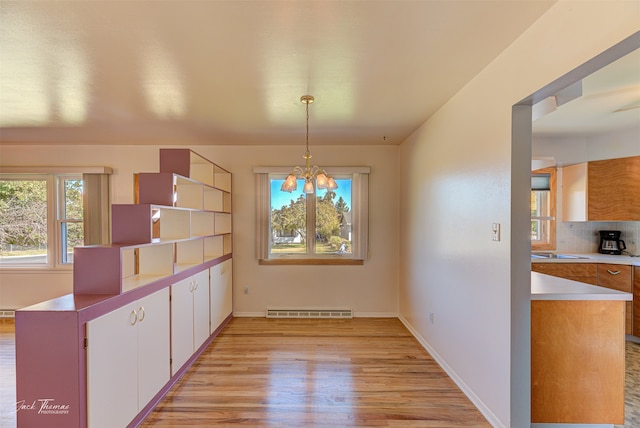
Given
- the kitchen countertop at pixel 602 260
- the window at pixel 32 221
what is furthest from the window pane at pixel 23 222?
the kitchen countertop at pixel 602 260

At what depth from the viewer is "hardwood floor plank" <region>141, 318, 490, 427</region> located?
2.11 m

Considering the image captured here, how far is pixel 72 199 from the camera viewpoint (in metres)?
4.25

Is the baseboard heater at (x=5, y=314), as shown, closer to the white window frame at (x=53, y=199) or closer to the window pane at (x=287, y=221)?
the white window frame at (x=53, y=199)

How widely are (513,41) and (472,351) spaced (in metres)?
2.20

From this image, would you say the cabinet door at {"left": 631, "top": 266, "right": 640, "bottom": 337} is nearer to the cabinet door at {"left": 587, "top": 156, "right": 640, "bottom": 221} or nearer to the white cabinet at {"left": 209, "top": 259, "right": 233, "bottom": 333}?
the cabinet door at {"left": 587, "top": 156, "right": 640, "bottom": 221}

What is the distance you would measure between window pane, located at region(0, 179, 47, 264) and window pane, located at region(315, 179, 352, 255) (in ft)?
13.3

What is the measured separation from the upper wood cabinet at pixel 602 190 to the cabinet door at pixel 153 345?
501cm

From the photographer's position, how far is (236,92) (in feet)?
7.86

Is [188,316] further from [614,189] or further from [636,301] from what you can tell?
[614,189]

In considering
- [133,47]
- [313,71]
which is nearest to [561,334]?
[313,71]

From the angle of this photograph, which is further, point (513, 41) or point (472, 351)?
point (472, 351)

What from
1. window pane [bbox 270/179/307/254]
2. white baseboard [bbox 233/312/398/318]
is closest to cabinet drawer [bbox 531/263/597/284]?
white baseboard [bbox 233/312/398/318]

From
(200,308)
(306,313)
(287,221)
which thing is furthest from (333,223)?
(200,308)

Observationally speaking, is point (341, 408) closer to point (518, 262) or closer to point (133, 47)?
point (518, 262)
